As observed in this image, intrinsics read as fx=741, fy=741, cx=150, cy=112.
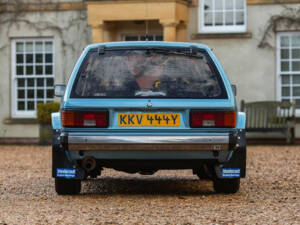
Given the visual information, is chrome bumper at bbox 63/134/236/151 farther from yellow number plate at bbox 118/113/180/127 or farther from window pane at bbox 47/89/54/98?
window pane at bbox 47/89/54/98

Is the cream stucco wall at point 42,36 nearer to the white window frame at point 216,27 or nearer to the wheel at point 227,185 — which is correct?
the white window frame at point 216,27

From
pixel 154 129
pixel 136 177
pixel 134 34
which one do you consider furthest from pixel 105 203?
pixel 134 34

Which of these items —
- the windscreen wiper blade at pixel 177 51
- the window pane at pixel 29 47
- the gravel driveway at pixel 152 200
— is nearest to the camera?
the gravel driveway at pixel 152 200

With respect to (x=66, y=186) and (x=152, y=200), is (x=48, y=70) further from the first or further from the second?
(x=152, y=200)

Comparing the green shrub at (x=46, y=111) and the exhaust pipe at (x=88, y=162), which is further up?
the green shrub at (x=46, y=111)

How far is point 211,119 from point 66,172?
148 centimetres

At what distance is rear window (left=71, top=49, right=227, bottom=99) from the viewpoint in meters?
7.04

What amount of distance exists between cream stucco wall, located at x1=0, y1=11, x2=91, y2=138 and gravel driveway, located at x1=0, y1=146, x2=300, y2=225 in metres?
8.65

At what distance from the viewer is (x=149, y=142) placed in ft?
22.6

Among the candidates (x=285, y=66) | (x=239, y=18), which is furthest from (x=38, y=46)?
(x=285, y=66)

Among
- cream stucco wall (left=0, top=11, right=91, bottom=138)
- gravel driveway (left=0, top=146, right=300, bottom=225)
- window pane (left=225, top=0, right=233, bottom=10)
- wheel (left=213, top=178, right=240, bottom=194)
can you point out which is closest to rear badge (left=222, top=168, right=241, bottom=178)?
gravel driveway (left=0, top=146, right=300, bottom=225)

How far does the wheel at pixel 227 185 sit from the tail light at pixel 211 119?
0.83 meters

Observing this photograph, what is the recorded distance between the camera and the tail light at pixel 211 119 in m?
6.96

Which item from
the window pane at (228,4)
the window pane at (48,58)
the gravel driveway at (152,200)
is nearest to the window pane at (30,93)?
the window pane at (48,58)
